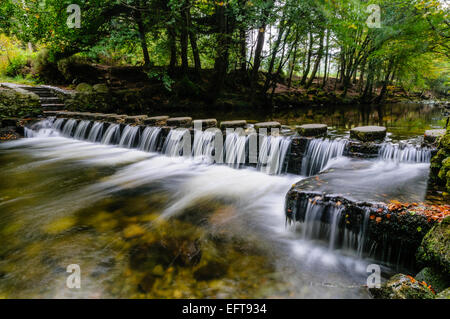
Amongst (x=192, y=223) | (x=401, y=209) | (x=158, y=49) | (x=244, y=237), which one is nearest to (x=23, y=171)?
(x=192, y=223)

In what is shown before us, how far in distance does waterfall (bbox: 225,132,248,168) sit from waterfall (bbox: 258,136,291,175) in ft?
1.58

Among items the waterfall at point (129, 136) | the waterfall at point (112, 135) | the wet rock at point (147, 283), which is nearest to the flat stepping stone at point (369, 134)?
the wet rock at point (147, 283)

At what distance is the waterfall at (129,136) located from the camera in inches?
311

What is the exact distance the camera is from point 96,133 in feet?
28.3

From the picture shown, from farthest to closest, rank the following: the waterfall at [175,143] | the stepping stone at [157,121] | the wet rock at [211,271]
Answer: the stepping stone at [157,121] → the waterfall at [175,143] → the wet rock at [211,271]

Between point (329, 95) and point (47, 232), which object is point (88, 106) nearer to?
point (47, 232)

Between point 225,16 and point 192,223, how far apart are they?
12323 millimetres

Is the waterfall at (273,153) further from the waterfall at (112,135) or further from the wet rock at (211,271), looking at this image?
the waterfall at (112,135)

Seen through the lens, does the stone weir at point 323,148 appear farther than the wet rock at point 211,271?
Yes

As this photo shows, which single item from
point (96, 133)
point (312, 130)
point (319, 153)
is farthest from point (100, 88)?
point (319, 153)

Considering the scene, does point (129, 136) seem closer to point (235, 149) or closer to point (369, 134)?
point (235, 149)

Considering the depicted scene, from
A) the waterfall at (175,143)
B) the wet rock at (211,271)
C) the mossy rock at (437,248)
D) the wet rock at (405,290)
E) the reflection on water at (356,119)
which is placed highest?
the reflection on water at (356,119)

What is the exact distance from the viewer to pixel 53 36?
1091 cm

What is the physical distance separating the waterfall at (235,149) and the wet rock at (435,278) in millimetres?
4238
